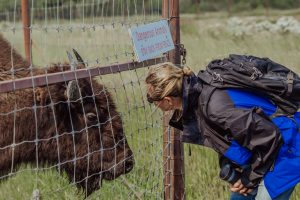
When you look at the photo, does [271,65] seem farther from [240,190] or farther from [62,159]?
[62,159]

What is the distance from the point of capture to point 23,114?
4711mm

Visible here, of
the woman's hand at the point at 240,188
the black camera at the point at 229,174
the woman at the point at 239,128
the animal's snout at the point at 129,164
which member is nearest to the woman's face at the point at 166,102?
the woman at the point at 239,128

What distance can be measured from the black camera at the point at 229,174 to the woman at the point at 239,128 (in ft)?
0.05

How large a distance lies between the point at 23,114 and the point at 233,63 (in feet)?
5.62

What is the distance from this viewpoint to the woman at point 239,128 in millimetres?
3770

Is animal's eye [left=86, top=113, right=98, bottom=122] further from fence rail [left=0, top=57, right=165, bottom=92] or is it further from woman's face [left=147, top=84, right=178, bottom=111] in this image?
woman's face [left=147, top=84, right=178, bottom=111]

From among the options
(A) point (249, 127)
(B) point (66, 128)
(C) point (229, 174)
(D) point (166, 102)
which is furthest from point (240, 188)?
(B) point (66, 128)

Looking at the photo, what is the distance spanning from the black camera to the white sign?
3.27 ft

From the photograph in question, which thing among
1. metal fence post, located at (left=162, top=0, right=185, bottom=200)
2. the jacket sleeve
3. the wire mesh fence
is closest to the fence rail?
the wire mesh fence

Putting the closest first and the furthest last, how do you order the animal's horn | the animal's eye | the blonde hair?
the blonde hair → the animal's horn → the animal's eye

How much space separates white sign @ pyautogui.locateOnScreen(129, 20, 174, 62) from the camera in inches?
171

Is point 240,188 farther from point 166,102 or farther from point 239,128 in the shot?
point 166,102

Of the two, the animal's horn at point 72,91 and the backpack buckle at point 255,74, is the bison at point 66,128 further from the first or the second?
the backpack buckle at point 255,74

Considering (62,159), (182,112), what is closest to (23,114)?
(62,159)
